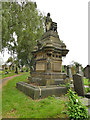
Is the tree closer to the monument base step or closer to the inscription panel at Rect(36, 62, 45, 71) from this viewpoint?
the inscription panel at Rect(36, 62, 45, 71)

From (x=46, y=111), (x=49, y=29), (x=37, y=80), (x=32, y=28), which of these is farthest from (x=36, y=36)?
(x=46, y=111)

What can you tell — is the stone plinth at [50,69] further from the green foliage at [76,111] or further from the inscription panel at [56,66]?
the green foliage at [76,111]

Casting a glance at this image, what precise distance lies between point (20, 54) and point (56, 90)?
11719 mm

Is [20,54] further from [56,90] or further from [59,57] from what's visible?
[56,90]

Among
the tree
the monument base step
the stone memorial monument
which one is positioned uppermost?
the tree

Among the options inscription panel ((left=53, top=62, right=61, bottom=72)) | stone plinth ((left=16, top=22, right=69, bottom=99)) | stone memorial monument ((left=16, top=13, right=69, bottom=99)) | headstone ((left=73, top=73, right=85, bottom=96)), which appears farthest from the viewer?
inscription panel ((left=53, top=62, right=61, bottom=72))

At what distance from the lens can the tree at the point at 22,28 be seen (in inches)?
496

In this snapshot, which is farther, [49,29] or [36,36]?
[36,36]

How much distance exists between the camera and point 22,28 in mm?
13625

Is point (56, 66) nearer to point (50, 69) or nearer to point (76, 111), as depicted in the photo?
point (50, 69)

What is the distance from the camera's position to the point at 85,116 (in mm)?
2684

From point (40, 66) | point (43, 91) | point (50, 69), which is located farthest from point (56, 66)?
point (43, 91)

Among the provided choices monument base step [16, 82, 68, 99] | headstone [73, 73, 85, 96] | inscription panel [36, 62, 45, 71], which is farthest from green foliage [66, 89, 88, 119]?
inscription panel [36, 62, 45, 71]

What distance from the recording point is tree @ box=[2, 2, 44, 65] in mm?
12609
